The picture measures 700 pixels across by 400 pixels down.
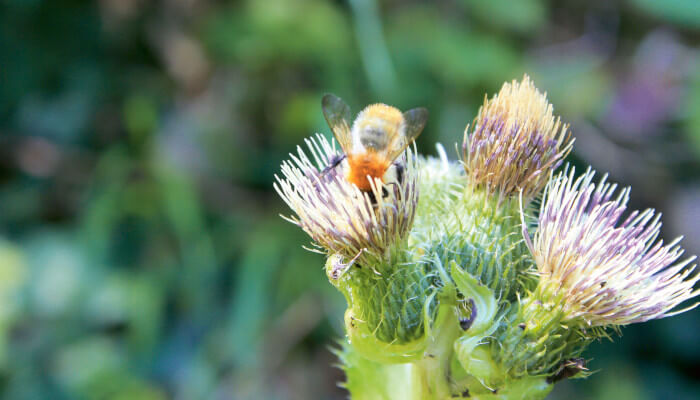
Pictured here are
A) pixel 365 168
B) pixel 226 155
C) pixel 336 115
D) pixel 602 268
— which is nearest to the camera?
pixel 602 268

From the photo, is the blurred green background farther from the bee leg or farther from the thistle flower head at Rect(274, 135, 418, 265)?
the thistle flower head at Rect(274, 135, 418, 265)

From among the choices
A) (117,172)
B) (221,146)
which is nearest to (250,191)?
(221,146)

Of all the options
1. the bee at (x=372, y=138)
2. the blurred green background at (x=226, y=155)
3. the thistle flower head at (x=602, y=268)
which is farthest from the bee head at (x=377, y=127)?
the blurred green background at (x=226, y=155)

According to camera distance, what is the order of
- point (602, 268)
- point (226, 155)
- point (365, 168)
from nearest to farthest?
1. point (602, 268)
2. point (365, 168)
3. point (226, 155)

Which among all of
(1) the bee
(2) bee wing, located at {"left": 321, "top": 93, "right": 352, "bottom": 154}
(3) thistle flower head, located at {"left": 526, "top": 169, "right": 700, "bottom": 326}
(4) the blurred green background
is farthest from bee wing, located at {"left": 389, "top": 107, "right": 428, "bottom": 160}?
(4) the blurred green background

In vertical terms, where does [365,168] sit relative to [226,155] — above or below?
below

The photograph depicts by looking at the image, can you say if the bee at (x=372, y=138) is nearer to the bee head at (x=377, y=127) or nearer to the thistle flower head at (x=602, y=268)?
the bee head at (x=377, y=127)

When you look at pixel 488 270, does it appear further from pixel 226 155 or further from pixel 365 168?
pixel 226 155

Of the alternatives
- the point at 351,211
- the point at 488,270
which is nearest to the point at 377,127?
the point at 351,211

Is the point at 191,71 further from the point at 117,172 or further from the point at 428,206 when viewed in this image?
the point at 428,206
